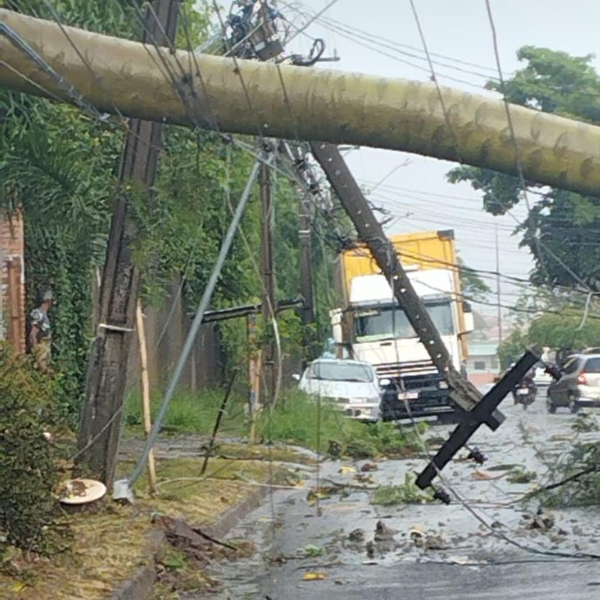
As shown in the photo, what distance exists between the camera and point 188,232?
11.0 m

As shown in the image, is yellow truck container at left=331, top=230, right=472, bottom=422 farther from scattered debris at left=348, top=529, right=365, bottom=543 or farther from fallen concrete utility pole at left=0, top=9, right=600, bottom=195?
fallen concrete utility pole at left=0, top=9, right=600, bottom=195

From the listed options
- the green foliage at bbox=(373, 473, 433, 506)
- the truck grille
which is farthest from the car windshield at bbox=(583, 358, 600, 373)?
the green foliage at bbox=(373, 473, 433, 506)

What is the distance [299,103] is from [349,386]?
74.3 ft

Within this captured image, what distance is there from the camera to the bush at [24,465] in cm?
843

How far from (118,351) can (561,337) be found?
30.6 meters

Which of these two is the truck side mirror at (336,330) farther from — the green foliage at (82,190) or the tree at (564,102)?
the green foliage at (82,190)

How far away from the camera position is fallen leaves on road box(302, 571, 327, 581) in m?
10.4

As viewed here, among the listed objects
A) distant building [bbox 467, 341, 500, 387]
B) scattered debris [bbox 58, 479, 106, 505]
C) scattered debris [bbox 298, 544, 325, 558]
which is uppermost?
scattered debris [bbox 58, 479, 106, 505]

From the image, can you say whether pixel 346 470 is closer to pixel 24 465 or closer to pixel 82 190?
pixel 82 190

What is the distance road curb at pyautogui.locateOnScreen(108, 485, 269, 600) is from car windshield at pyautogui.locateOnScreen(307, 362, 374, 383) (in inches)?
578

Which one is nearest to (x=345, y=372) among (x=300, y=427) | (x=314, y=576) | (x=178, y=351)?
(x=300, y=427)

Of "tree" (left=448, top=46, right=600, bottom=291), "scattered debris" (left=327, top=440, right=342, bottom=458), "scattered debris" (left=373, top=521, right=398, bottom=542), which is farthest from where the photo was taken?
"tree" (left=448, top=46, right=600, bottom=291)

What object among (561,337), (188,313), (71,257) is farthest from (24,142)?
(561,337)

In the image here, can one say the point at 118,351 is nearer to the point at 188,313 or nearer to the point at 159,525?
the point at 159,525
